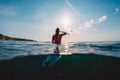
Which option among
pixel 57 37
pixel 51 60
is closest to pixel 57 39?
pixel 57 37

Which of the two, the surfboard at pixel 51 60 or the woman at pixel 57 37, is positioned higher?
the woman at pixel 57 37

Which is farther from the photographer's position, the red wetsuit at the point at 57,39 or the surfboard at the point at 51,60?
the surfboard at the point at 51,60

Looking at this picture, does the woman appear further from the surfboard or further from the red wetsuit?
the surfboard

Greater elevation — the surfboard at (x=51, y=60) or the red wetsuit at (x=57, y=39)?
the red wetsuit at (x=57, y=39)

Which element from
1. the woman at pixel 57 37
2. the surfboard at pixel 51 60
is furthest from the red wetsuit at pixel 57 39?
the surfboard at pixel 51 60

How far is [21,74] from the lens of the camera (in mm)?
18078

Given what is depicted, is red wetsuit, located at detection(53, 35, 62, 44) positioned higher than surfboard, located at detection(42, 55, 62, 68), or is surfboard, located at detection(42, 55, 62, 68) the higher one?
red wetsuit, located at detection(53, 35, 62, 44)

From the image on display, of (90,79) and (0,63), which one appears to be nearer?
(90,79)

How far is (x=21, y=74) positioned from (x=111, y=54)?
12.5 meters

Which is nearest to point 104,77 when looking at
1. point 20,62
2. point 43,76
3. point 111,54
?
point 111,54

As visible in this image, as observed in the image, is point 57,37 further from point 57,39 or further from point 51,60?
point 51,60

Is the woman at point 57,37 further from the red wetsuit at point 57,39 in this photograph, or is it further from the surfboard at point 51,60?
the surfboard at point 51,60

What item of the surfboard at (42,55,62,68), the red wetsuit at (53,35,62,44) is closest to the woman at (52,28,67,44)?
the red wetsuit at (53,35,62,44)

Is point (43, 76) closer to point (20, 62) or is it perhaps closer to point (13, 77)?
point (13, 77)
